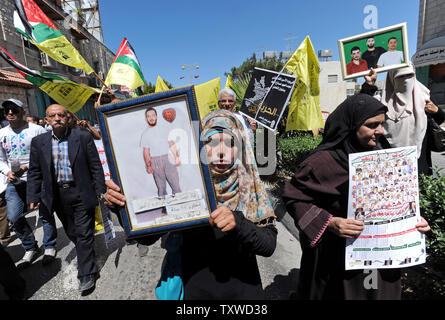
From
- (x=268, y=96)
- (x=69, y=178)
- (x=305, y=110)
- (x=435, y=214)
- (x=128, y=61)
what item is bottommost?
(x=435, y=214)

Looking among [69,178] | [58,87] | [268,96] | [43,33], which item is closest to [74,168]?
[69,178]

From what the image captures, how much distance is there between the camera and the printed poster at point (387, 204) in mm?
1244

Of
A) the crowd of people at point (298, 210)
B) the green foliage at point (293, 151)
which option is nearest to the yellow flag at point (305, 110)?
the green foliage at point (293, 151)

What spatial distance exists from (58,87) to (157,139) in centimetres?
262

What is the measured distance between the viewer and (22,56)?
37.5ft

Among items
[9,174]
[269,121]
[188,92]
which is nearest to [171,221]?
[188,92]

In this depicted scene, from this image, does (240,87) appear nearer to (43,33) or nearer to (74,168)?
(43,33)

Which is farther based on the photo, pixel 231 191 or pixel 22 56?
pixel 22 56

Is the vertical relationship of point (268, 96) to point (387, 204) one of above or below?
above

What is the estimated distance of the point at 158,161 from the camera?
3.42 ft

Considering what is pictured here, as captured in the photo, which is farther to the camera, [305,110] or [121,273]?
[305,110]

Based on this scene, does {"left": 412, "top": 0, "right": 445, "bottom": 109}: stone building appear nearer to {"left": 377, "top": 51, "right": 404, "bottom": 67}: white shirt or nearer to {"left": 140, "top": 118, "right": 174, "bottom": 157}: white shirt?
{"left": 377, "top": 51, "right": 404, "bottom": 67}: white shirt

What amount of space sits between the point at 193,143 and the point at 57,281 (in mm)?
2892
